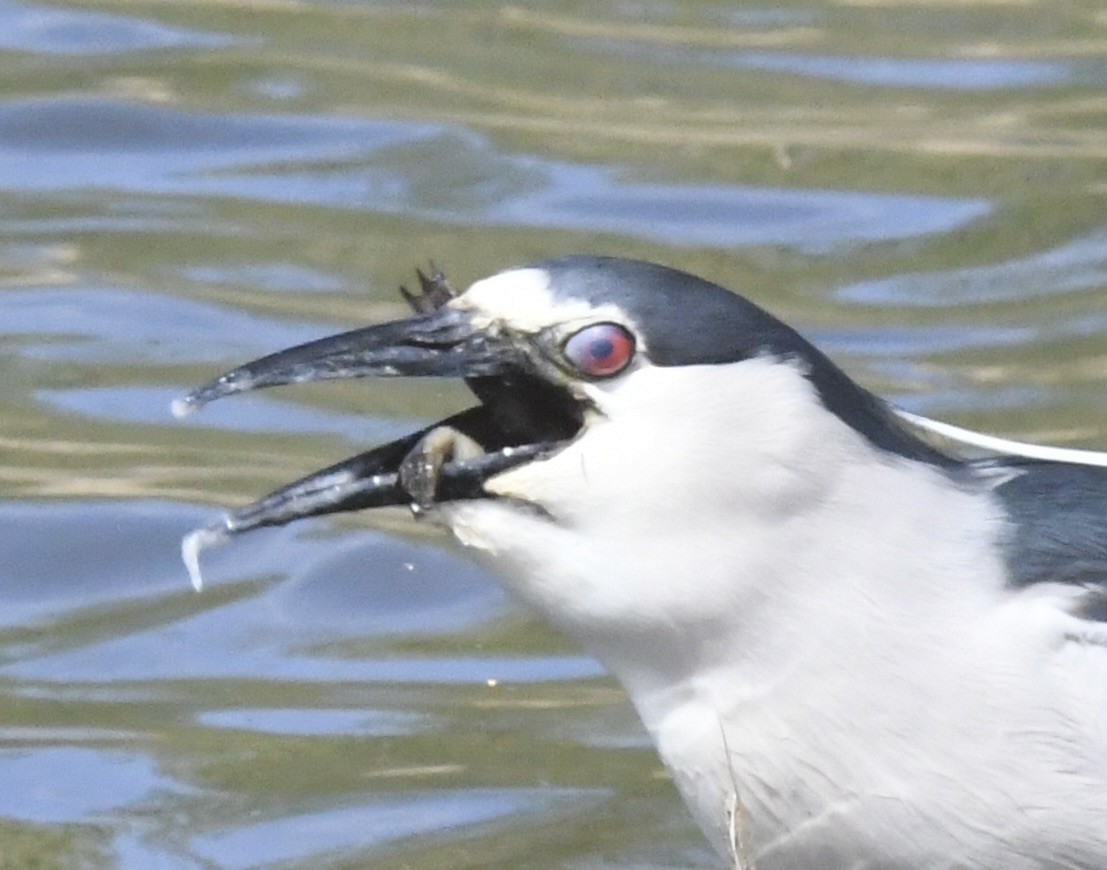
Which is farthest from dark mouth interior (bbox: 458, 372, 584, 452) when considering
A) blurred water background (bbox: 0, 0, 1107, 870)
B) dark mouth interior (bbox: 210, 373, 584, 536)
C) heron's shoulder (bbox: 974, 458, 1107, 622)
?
blurred water background (bbox: 0, 0, 1107, 870)

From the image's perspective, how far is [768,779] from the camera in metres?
4.36

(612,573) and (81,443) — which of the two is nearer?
(612,573)

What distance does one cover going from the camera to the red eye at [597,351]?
13.7ft

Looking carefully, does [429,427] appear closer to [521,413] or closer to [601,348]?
[521,413]

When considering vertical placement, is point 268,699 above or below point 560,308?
below

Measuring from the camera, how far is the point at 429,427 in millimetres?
4309

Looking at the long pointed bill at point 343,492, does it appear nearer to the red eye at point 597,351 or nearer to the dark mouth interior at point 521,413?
the dark mouth interior at point 521,413

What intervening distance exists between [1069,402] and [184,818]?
280 cm

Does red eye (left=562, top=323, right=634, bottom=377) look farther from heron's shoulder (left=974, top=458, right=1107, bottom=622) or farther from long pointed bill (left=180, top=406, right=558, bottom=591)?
heron's shoulder (left=974, top=458, right=1107, bottom=622)

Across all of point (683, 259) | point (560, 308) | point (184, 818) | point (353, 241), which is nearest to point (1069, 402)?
point (683, 259)

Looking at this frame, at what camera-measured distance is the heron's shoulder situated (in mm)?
4375

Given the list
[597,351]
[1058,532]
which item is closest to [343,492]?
[597,351]

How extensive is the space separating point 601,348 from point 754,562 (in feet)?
1.21

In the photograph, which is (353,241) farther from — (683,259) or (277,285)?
(683,259)
